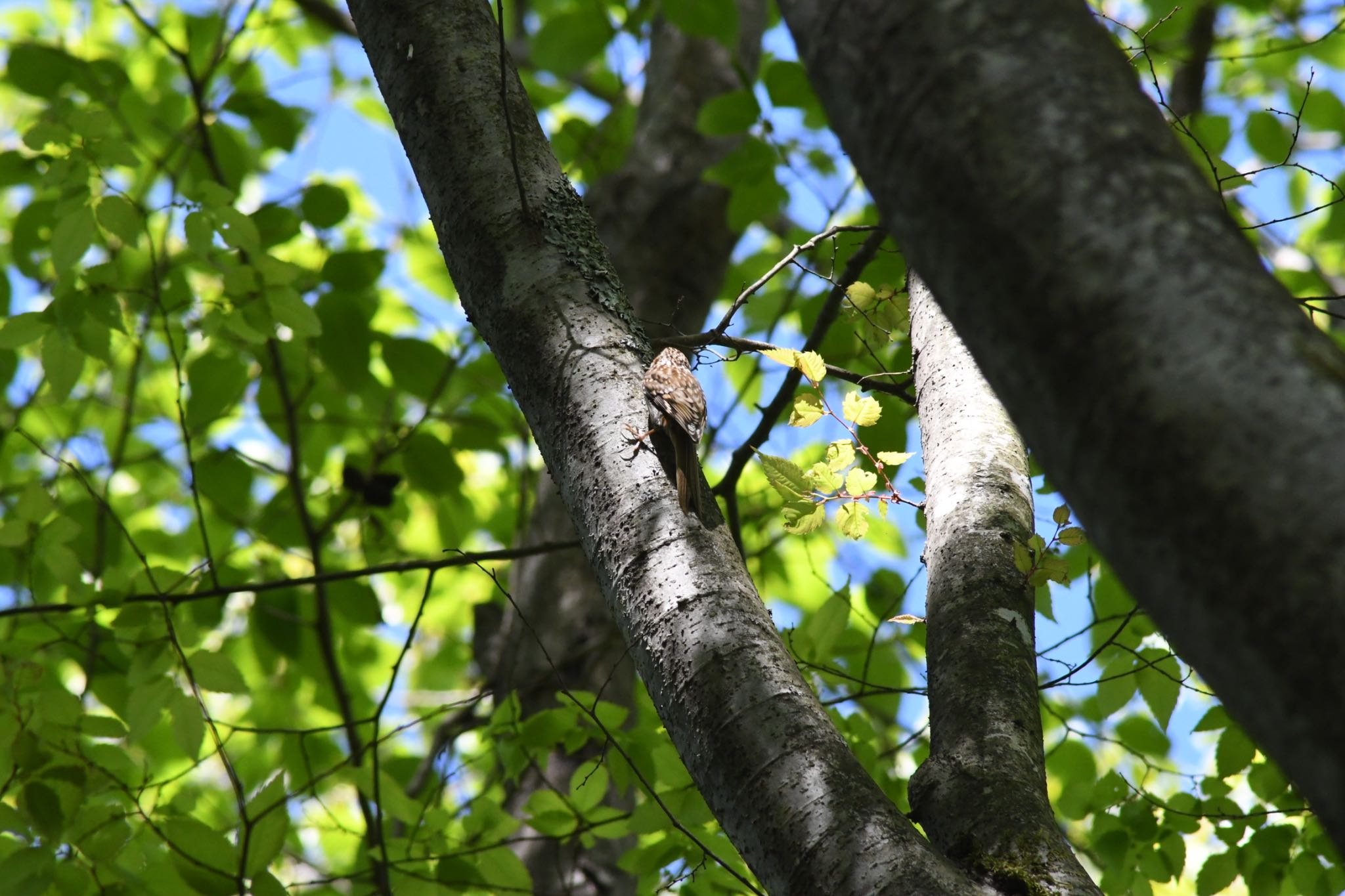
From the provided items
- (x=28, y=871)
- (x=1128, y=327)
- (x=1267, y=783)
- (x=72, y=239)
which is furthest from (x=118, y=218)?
(x=1267, y=783)

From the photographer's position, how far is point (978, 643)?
1931 millimetres

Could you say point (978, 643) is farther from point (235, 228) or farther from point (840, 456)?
point (235, 228)

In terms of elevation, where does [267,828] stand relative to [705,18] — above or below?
below

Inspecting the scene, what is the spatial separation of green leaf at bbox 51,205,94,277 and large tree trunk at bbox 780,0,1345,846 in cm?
273

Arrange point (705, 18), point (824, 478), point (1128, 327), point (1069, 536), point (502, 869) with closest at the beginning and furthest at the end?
point (1128, 327), point (1069, 536), point (824, 478), point (502, 869), point (705, 18)

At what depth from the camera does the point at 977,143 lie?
98cm

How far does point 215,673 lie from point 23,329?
48.9 inches

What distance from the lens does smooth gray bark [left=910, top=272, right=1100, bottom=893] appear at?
159 cm

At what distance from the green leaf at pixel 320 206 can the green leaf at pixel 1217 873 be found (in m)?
3.65

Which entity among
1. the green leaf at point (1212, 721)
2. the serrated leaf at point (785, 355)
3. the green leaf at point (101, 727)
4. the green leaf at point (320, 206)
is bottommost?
the green leaf at point (1212, 721)

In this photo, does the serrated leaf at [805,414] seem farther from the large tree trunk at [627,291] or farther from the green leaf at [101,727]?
the green leaf at [101,727]

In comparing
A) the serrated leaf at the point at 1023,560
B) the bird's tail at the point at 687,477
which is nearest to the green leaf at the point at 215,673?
the bird's tail at the point at 687,477

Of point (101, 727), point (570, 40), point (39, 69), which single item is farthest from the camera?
point (570, 40)

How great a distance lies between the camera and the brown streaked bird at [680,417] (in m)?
1.80
